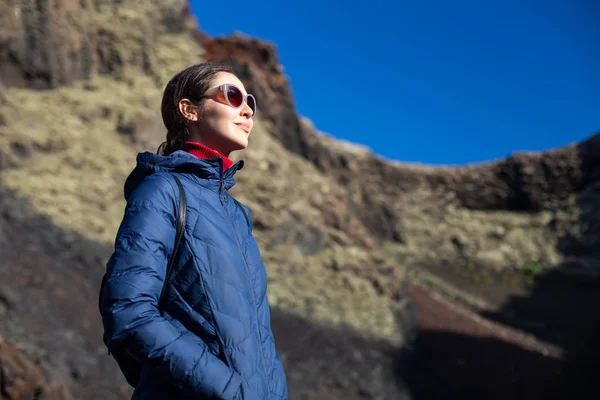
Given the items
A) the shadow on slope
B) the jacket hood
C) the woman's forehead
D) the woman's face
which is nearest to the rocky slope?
the shadow on slope

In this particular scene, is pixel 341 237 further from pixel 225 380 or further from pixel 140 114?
pixel 225 380

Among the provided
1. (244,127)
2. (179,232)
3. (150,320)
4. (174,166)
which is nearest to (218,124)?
(244,127)

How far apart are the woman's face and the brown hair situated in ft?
0.12

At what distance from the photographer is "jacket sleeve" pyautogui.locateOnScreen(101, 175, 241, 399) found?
1.48 m

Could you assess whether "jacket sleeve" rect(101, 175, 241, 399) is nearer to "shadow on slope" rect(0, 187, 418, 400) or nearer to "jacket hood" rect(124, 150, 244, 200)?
"jacket hood" rect(124, 150, 244, 200)

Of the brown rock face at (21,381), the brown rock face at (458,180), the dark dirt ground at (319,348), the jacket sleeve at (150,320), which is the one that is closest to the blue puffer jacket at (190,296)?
the jacket sleeve at (150,320)

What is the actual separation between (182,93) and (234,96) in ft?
0.73

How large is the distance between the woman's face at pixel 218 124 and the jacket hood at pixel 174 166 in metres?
0.10

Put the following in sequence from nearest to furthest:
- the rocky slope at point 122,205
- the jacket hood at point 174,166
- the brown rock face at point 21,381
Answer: the jacket hood at point 174,166, the brown rock face at point 21,381, the rocky slope at point 122,205

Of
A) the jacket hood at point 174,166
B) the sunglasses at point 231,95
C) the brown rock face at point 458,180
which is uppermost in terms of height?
the brown rock face at point 458,180

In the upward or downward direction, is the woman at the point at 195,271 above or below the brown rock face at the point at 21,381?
above

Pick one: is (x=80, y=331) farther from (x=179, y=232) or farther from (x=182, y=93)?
(x=179, y=232)

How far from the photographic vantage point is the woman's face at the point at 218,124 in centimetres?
206

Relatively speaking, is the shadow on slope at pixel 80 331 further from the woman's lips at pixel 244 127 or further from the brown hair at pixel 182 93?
the woman's lips at pixel 244 127
